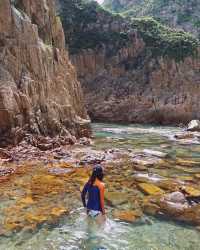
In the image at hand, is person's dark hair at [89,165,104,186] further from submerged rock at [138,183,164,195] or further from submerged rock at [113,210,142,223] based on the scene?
submerged rock at [138,183,164,195]

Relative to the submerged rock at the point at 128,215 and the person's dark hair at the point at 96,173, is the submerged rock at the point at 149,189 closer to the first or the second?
the submerged rock at the point at 128,215

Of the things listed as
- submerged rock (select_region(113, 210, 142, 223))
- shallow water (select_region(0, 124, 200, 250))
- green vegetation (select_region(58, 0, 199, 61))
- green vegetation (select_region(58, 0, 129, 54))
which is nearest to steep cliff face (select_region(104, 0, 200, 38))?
green vegetation (select_region(58, 0, 199, 61))

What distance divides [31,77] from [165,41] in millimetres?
45911

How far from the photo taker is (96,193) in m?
10.9

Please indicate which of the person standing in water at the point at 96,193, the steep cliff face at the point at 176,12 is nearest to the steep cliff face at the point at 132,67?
the steep cliff face at the point at 176,12

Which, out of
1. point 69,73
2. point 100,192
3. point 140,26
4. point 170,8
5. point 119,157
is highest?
point 170,8

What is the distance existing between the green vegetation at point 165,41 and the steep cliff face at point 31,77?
1394 inches

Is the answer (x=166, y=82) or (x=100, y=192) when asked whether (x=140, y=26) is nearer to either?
(x=166, y=82)

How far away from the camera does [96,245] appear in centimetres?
980

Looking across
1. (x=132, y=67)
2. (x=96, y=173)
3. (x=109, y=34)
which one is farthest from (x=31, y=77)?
(x=109, y=34)

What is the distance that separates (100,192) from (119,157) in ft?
40.2

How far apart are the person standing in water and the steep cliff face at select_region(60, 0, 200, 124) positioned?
48.1 metres

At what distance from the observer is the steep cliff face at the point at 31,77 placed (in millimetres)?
21594

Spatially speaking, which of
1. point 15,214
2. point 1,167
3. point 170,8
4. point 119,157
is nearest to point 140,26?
point 170,8
